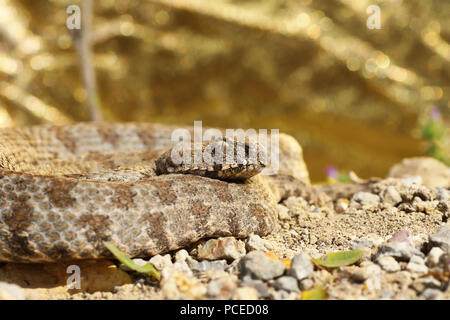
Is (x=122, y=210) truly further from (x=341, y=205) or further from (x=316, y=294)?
(x=341, y=205)

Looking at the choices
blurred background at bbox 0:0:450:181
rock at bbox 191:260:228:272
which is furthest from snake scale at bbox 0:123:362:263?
blurred background at bbox 0:0:450:181

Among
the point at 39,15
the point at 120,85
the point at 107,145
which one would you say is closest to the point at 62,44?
the point at 39,15

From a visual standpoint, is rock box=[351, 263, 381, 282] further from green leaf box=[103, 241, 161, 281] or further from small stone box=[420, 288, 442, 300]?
green leaf box=[103, 241, 161, 281]

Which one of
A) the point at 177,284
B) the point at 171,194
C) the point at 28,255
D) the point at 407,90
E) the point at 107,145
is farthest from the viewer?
the point at 407,90

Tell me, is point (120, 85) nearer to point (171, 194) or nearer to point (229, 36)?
point (229, 36)

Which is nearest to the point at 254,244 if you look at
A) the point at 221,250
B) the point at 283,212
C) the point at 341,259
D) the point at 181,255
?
the point at 221,250

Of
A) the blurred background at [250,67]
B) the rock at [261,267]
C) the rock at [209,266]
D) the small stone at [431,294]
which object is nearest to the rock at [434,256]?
the small stone at [431,294]

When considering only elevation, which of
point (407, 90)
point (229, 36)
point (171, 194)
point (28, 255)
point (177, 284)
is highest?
point (229, 36)
